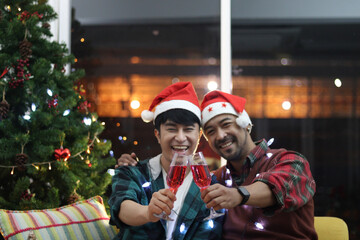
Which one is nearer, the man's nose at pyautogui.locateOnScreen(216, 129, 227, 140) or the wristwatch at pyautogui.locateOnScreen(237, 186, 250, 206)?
the wristwatch at pyautogui.locateOnScreen(237, 186, 250, 206)

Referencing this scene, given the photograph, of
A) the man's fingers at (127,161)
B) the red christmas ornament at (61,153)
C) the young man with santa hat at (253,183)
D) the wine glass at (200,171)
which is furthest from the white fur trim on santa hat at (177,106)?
the red christmas ornament at (61,153)

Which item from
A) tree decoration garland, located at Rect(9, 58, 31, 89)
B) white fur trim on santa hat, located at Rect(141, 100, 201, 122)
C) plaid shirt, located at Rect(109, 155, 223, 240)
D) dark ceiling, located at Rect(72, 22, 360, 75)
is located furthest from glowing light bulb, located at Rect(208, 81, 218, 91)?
plaid shirt, located at Rect(109, 155, 223, 240)

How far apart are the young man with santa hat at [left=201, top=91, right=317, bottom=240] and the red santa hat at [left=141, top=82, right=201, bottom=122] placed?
0.35 ft

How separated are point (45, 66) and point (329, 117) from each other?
8.01 feet

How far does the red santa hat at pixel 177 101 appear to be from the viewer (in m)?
2.10

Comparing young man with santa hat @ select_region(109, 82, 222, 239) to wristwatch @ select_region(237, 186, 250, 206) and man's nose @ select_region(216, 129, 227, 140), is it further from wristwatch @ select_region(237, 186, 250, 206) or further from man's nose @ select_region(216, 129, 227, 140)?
wristwatch @ select_region(237, 186, 250, 206)

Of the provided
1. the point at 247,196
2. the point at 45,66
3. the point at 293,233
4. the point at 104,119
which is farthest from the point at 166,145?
the point at 104,119

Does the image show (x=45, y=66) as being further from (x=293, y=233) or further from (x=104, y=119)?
(x=293, y=233)

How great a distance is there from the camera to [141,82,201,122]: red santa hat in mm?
2104

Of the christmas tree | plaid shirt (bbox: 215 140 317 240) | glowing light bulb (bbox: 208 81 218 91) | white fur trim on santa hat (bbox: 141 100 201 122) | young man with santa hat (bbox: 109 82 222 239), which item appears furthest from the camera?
glowing light bulb (bbox: 208 81 218 91)

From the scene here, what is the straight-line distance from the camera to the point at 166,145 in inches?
80.9

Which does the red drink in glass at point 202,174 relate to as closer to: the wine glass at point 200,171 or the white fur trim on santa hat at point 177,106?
the wine glass at point 200,171

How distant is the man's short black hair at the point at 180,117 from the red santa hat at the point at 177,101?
0.02 meters

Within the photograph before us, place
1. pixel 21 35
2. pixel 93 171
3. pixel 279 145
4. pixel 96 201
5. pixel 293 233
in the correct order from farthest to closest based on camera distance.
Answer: pixel 279 145
pixel 93 171
pixel 21 35
pixel 96 201
pixel 293 233
